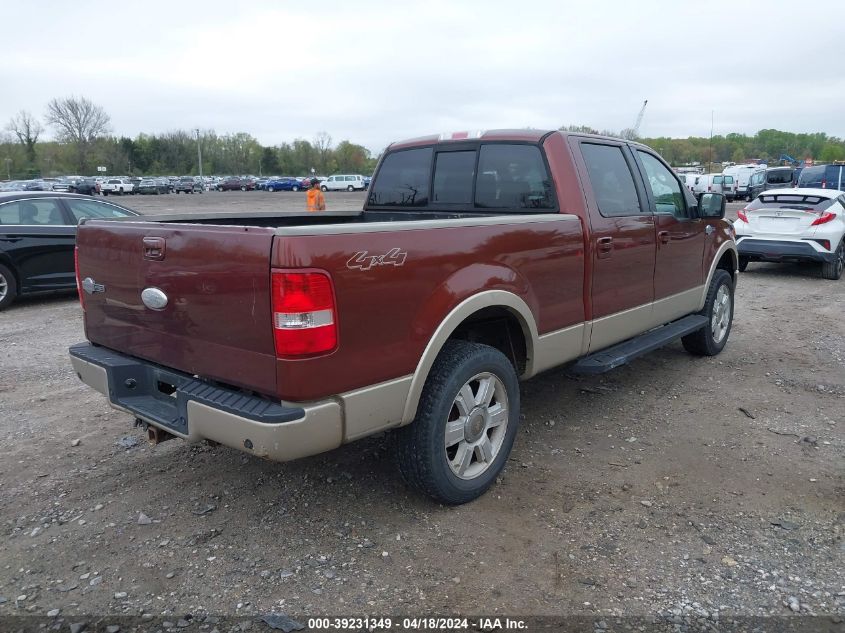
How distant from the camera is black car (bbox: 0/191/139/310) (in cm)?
870

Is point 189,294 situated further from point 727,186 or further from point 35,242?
point 727,186

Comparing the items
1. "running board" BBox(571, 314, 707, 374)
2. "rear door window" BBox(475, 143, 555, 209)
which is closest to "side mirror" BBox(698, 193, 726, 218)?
"running board" BBox(571, 314, 707, 374)

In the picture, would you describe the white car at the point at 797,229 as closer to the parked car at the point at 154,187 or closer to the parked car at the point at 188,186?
the parked car at the point at 154,187

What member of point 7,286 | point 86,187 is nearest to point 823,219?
point 7,286

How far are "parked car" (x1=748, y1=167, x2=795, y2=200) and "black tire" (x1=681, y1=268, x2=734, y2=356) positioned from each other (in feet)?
97.9

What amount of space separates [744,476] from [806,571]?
1.00 m

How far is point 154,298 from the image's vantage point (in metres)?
3.22

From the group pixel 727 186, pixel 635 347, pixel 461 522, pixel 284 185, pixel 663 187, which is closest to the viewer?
pixel 461 522

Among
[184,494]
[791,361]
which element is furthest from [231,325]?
[791,361]

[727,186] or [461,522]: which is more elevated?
[727,186]

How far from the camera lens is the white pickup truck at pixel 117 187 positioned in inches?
2384

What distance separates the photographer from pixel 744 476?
13.3 ft

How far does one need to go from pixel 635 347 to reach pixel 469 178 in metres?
1.71

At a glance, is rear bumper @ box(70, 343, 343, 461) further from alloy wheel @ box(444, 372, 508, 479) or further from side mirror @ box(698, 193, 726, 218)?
side mirror @ box(698, 193, 726, 218)
